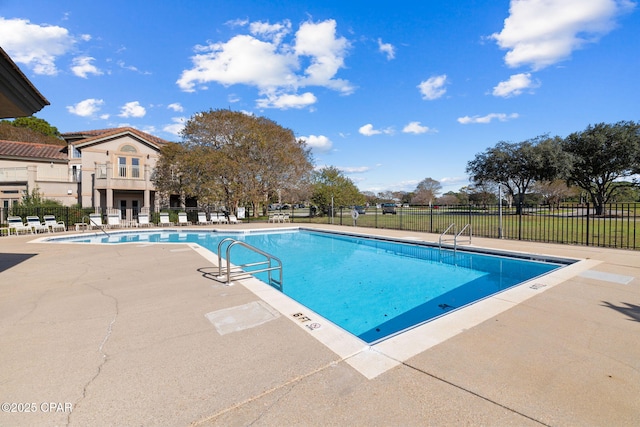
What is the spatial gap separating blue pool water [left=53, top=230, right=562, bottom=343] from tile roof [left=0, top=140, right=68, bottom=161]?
25.3m

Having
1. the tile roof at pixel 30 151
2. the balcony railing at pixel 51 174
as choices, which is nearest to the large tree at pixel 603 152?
the balcony railing at pixel 51 174

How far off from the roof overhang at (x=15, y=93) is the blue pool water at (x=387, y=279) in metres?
6.11

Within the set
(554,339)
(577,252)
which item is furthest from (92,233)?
(577,252)

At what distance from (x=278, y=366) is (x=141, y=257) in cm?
721

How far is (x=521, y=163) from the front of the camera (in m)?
30.2

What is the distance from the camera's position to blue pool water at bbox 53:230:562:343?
5.48 metres

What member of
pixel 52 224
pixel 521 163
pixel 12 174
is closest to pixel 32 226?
pixel 52 224

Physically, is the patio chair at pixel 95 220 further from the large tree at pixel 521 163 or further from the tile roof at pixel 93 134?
the large tree at pixel 521 163

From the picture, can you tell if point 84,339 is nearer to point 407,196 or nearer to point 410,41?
point 410,41

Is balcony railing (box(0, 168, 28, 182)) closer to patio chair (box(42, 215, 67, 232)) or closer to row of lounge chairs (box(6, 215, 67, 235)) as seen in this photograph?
row of lounge chairs (box(6, 215, 67, 235))

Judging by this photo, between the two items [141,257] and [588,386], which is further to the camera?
[141,257]

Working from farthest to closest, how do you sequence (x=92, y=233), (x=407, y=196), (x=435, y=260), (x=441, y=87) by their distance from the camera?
1. (x=407, y=196)
2. (x=441, y=87)
3. (x=92, y=233)
4. (x=435, y=260)

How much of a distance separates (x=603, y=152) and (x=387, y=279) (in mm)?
31238

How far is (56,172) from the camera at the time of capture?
24.1 metres
